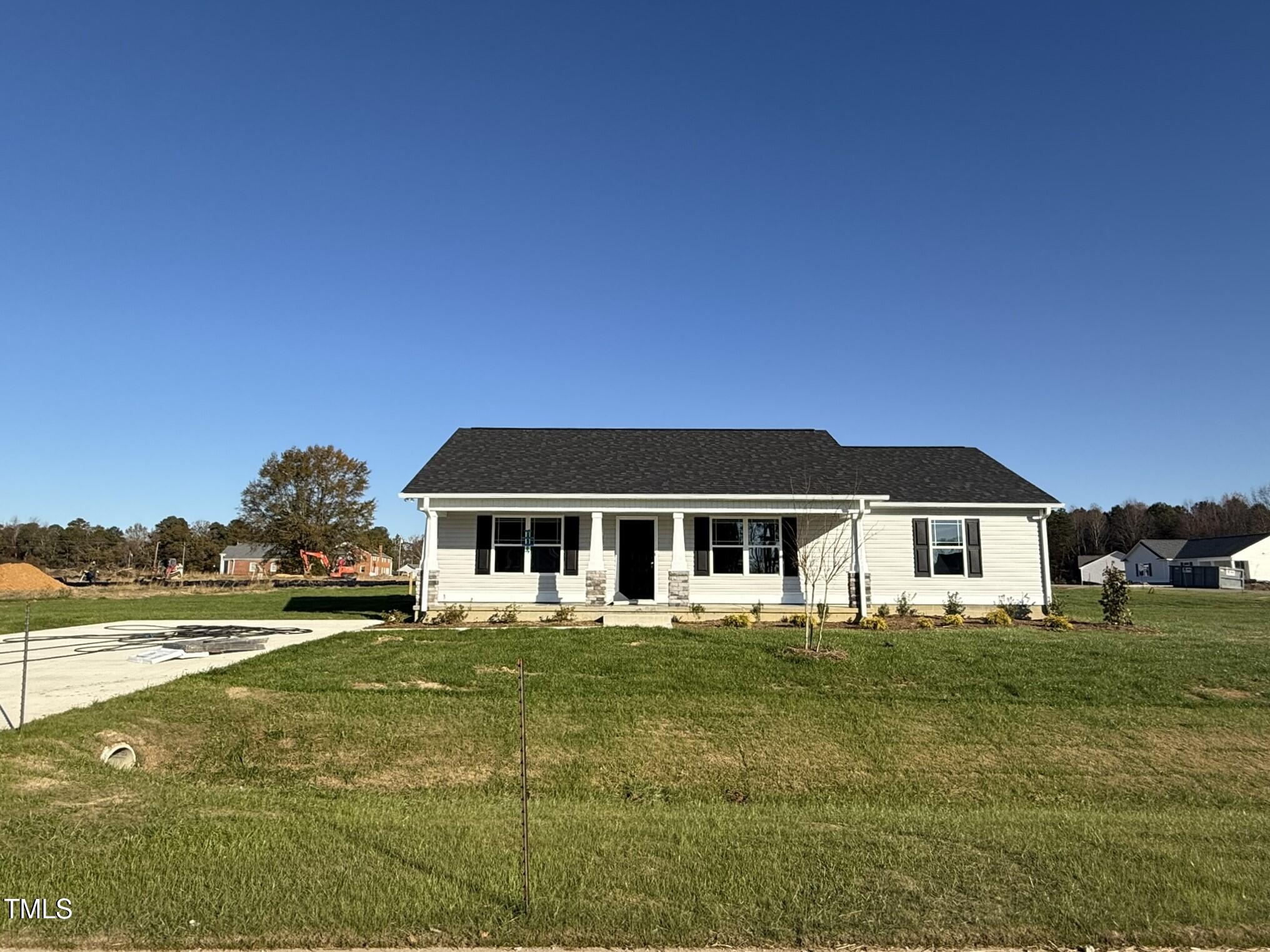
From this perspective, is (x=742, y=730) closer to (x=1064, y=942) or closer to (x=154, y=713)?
(x=1064, y=942)

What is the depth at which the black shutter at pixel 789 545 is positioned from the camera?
20172mm

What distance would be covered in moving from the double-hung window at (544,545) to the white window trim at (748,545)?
4.00m

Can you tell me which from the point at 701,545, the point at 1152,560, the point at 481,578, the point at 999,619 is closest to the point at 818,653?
the point at 701,545

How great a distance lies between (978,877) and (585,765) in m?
4.57

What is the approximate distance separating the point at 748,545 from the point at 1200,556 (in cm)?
6427

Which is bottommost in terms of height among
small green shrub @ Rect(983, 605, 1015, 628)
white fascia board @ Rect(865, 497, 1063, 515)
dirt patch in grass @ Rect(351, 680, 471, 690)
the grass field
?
the grass field

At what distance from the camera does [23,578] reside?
4688 centimetres

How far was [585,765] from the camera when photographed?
8805 mm

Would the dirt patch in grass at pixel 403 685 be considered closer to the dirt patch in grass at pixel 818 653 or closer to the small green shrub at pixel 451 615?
the dirt patch in grass at pixel 818 653

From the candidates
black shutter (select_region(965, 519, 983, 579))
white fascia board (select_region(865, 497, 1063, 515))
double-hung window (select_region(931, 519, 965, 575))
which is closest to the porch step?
white fascia board (select_region(865, 497, 1063, 515))

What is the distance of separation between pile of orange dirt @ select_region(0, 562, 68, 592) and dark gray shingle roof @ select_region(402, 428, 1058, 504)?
119 ft

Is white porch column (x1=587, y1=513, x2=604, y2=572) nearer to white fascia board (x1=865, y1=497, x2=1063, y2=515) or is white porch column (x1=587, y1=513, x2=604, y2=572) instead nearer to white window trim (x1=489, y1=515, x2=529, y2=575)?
white window trim (x1=489, y1=515, x2=529, y2=575)

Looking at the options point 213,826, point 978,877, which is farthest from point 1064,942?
point 213,826

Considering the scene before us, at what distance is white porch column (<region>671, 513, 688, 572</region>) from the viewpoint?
1961 cm
